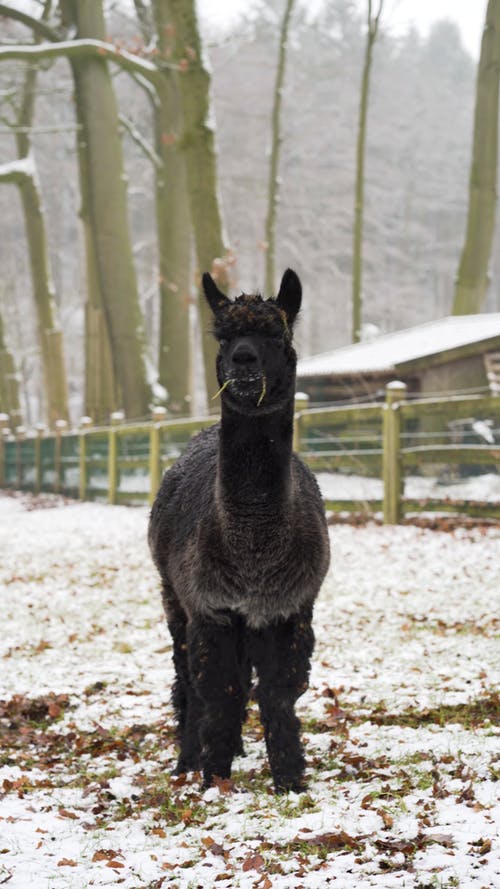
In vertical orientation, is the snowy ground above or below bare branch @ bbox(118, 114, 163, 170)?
below

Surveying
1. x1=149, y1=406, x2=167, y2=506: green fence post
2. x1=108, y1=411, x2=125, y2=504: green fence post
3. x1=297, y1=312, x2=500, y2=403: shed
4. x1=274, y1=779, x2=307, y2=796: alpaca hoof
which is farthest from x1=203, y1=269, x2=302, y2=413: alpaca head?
x1=108, y1=411, x2=125, y2=504: green fence post

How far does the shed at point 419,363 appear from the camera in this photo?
16312mm

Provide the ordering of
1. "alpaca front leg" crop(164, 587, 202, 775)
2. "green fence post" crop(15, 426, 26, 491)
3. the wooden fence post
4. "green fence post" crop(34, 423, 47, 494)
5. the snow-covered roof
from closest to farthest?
"alpaca front leg" crop(164, 587, 202, 775)
the wooden fence post
the snow-covered roof
"green fence post" crop(34, 423, 47, 494)
"green fence post" crop(15, 426, 26, 491)

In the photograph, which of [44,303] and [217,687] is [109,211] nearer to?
[44,303]

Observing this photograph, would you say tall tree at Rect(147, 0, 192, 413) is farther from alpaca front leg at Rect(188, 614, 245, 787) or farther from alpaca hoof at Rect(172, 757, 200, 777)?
alpaca front leg at Rect(188, 614, 245, 787)

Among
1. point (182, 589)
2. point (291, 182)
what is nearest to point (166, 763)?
point (182, 589)

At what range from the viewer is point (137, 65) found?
17.8 m

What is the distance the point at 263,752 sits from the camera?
15.8 ft

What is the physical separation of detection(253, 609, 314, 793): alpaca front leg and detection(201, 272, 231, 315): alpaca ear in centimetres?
134

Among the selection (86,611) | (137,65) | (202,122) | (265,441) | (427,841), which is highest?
(137,65)

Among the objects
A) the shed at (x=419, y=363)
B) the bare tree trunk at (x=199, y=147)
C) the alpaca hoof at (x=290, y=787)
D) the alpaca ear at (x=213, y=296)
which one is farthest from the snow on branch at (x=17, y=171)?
the alpaca hoof at (x=290, y=787)

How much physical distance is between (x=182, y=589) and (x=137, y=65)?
51.2 ft

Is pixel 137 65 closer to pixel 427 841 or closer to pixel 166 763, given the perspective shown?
pixel 166 763

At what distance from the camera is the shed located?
53.5ft
